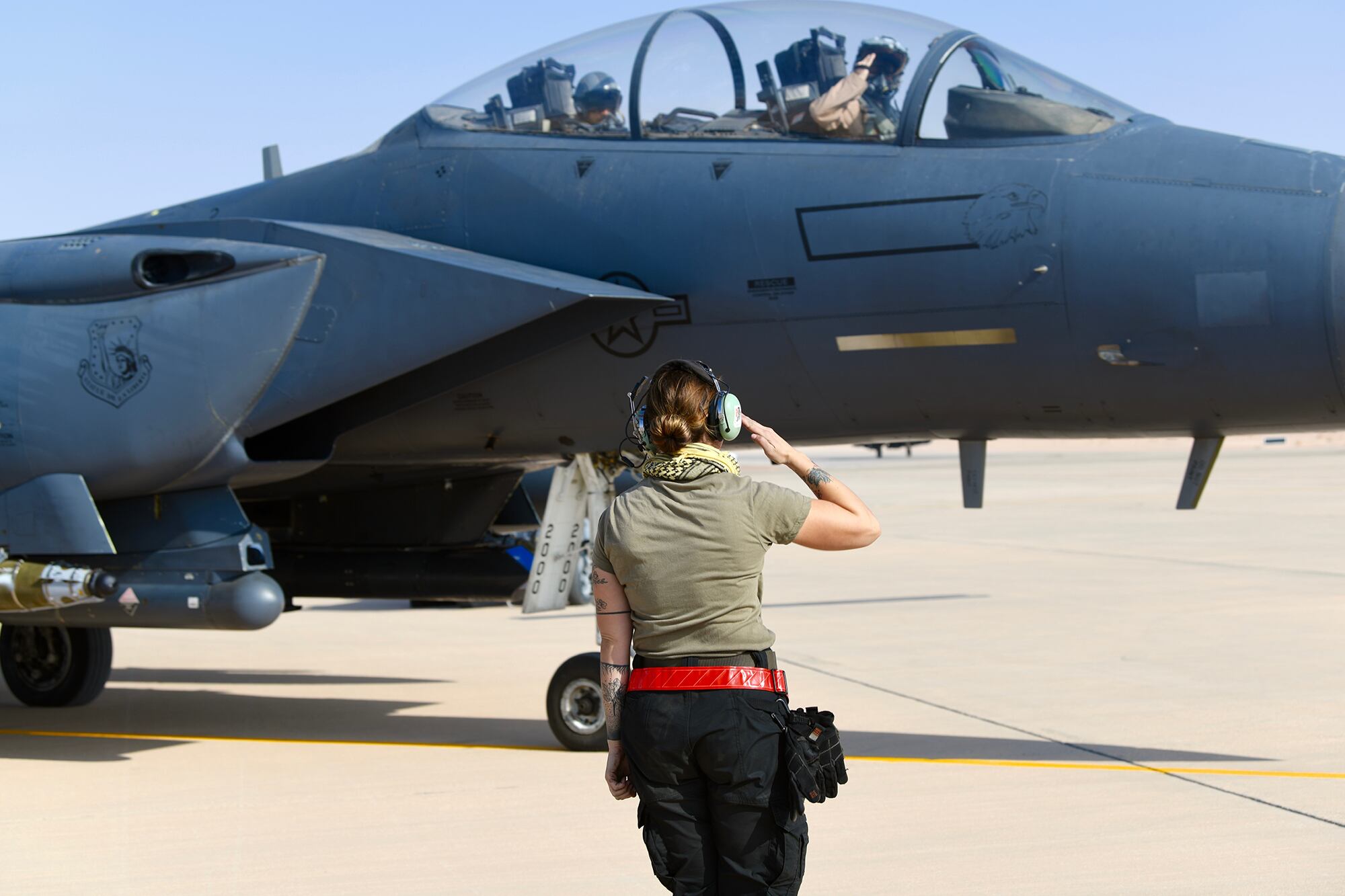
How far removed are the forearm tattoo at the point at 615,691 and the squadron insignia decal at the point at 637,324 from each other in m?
3.69

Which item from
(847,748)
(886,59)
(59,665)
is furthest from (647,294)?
(59,665)

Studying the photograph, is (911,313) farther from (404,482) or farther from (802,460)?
(404,482)

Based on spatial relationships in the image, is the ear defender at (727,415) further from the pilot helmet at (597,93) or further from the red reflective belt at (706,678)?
the pilot helmet at (597,93)

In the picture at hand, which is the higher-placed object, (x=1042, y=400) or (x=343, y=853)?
(x=1042, y=400)

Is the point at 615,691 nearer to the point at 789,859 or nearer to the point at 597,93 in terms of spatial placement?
the point at 789,859

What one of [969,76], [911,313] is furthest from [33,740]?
[969,76]

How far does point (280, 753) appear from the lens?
7793 millimetres

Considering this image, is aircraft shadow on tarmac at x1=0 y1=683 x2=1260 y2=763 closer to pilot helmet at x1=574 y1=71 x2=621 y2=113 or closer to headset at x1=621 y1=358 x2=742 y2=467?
pilot helmet at x1=574 y1=71 x2=621 y2=113

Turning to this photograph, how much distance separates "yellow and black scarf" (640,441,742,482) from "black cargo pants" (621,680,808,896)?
0.48 m

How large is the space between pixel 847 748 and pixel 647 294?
244 cm

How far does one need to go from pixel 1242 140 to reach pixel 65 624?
19.6ft

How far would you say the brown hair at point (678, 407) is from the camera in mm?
3422

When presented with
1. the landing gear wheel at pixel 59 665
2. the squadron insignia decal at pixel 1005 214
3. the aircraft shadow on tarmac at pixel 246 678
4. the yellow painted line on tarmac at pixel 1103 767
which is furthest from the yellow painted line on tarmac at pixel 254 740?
the squadron insignia decal at pixel 1005 214

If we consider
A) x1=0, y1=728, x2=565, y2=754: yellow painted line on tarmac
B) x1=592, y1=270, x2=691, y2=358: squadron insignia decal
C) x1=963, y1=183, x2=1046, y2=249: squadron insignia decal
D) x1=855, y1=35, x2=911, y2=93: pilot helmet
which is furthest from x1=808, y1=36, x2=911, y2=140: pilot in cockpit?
x1=0, y1=728, x2=565, y2=754: yellow painted line on tarmac
